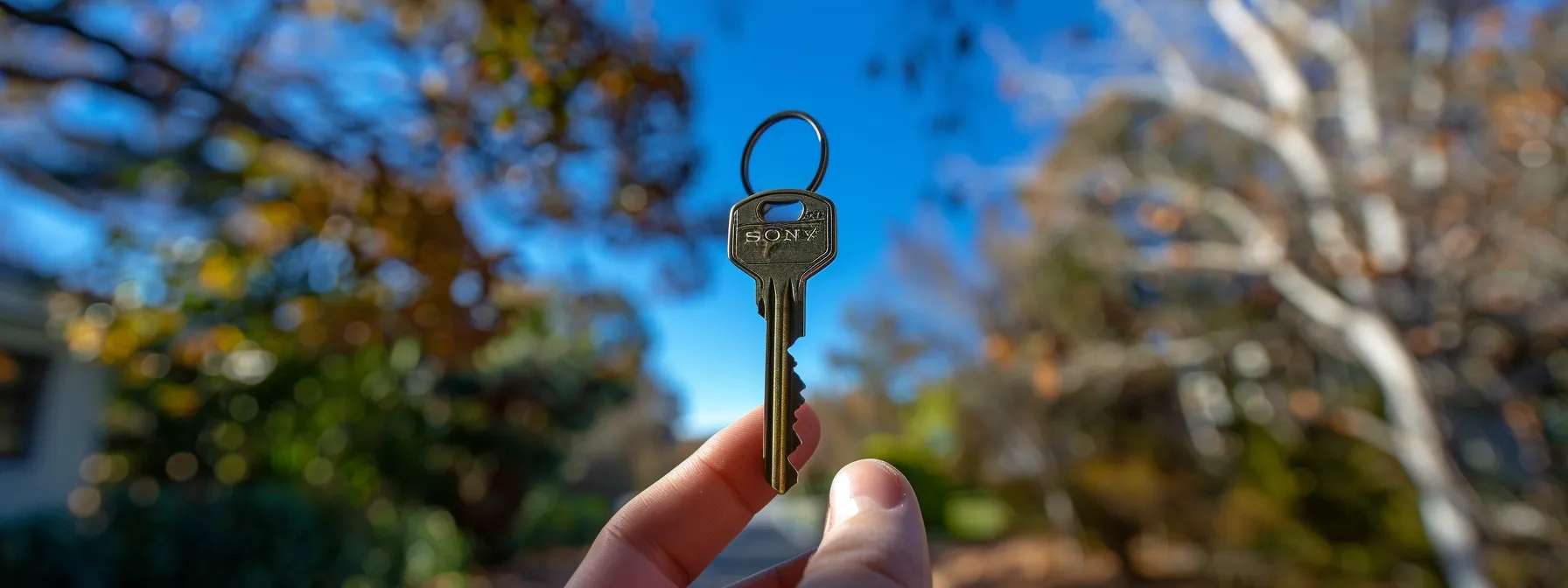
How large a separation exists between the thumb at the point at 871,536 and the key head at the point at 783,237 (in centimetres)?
37

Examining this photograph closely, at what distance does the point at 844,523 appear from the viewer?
116cm

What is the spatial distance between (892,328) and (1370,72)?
14960mm

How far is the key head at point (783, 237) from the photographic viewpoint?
54.2 inches

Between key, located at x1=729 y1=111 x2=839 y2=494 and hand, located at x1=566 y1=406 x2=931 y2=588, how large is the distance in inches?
2.2

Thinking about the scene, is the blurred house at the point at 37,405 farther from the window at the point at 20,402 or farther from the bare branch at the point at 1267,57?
the bare branch at the point at 1267,57

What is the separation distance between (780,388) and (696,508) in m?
0.27

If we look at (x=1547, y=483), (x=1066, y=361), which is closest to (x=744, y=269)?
(x=1547, y=483)

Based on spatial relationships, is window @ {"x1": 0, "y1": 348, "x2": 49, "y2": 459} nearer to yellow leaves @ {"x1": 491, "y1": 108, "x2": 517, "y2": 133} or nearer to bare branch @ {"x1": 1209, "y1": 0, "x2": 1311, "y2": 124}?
yellow leaves @ {"x1": 491, "y1": 108, "x2": 517, "y2": 133}

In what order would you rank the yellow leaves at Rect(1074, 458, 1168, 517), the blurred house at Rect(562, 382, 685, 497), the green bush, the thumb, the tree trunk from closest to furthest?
the thumb
the tree trunk
the green bush
the yellow leaves at Rect(1074, 458, 1168, 517)
the blurred house at Rect(562, 382, 685, 497)

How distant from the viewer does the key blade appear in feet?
4.22

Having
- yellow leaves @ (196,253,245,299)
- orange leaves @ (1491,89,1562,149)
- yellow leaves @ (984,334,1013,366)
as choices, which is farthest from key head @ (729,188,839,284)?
yellow leaves @ (984,334,1013,366)

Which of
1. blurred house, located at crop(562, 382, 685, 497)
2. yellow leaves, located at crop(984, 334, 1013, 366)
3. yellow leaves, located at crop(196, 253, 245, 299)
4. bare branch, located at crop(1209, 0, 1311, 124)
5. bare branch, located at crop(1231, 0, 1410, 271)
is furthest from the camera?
blurred house, located at crop(562, 382, 685, 497)

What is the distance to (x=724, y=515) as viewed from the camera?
1379mm

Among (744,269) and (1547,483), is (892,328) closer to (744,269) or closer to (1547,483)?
(1547,483)
